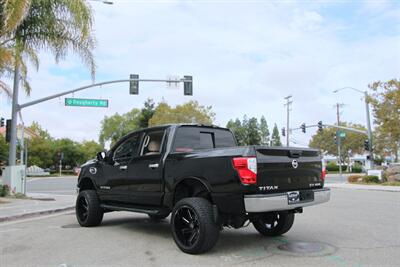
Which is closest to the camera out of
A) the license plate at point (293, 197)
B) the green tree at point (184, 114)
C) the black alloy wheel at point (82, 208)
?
the license plate at point (293, 197)

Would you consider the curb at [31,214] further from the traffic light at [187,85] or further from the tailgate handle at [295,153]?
the traffic light at [187,85]

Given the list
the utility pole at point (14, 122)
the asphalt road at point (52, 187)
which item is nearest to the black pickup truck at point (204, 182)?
the utility pole at point (14, 122)

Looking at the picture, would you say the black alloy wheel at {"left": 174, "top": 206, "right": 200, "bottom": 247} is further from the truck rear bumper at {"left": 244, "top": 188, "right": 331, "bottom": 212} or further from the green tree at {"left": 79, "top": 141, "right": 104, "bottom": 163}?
the green tree at {"left": 79, "top": 141, "right": 104, "bottom": 163}

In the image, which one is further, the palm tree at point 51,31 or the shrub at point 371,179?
the shrub at point 371,179

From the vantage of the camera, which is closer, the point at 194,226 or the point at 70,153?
the point at 194,226

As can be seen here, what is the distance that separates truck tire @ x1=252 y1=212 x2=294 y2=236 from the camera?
288 inches

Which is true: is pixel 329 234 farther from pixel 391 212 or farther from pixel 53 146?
pixel 53 146

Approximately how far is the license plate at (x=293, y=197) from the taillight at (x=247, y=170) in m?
0.69

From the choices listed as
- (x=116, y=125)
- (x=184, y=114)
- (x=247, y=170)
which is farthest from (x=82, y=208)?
(x=116, y=125)

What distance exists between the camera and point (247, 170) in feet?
18.7

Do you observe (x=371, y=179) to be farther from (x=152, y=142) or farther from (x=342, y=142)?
(x=342, y=142)

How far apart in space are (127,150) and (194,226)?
264 cm

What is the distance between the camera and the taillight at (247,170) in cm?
569

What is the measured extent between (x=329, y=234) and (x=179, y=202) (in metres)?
3.19
